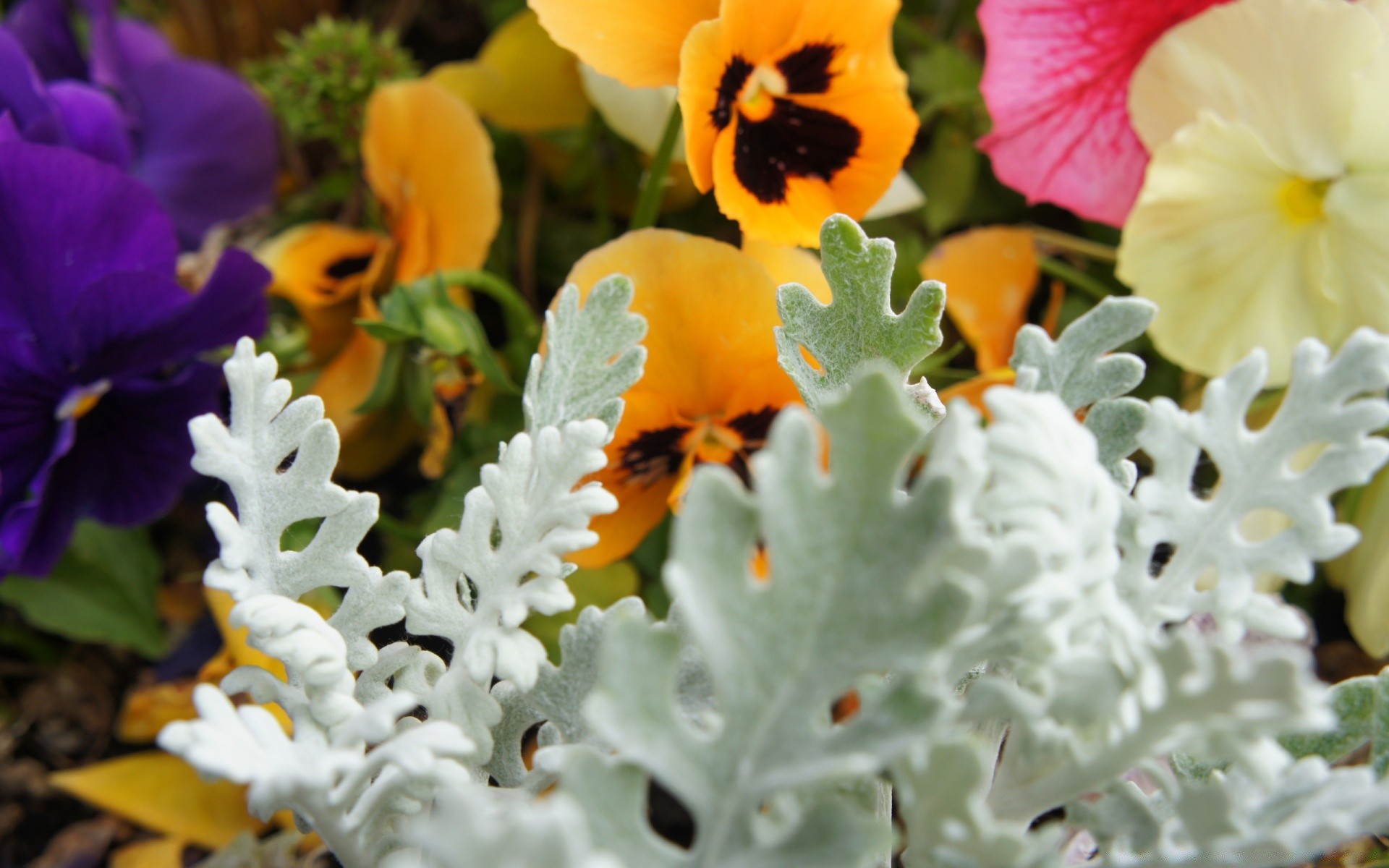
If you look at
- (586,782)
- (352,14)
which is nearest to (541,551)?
(586,782)

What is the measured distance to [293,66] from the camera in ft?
1.81

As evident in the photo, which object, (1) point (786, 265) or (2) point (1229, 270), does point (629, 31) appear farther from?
(2) point (1229, 270)

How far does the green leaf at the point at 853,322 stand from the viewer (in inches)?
11.7

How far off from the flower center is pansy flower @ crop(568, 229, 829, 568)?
22 centimetres

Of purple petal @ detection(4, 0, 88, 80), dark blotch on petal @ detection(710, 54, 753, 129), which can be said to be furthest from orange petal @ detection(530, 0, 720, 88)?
purple petal @ detection(4, 0, 88, 80)

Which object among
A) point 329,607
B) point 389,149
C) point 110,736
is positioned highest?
point 389,149

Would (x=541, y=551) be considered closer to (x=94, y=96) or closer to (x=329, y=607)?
(x=329, y=607)

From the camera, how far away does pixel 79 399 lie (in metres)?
0.43

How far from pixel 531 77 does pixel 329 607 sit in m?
0.27

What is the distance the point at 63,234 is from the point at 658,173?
0.75 feet

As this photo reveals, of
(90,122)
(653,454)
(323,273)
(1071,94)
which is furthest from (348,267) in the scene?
(1071,94)

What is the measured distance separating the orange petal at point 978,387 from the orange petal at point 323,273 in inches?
11.1

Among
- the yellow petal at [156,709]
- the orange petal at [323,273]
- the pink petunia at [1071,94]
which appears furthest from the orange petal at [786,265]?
the yellow petal at [156,709]

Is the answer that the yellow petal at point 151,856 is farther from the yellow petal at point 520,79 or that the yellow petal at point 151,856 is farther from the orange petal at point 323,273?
the yellow petal at point 520,79
